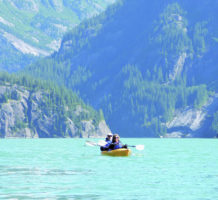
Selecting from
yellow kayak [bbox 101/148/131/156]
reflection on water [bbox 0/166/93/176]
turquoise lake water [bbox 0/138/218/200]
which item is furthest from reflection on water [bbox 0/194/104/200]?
yellow kayak [bbox 101/148/131/156]

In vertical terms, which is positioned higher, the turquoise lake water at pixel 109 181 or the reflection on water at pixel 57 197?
the turquoise lake water at pixel 109 181

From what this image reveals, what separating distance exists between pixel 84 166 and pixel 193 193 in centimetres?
3094

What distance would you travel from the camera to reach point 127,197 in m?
56.2

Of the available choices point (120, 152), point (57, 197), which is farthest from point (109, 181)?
point (120, 152)

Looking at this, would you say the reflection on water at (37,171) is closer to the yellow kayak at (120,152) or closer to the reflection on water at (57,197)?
the reflection on water at (57,197)

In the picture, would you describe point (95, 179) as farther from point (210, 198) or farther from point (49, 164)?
point (49, 164)

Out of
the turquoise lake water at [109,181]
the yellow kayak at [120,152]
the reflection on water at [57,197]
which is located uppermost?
the yellow kayak at [120,152]

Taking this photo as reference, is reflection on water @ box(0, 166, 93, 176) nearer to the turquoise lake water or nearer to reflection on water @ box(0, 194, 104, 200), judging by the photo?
the turquoise lake water

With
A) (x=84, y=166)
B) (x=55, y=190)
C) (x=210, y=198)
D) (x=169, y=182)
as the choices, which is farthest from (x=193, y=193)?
(x=84, y=166)

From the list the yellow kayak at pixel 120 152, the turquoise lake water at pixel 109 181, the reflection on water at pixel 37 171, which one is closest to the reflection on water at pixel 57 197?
the turquoise lake water at pixel 109 181

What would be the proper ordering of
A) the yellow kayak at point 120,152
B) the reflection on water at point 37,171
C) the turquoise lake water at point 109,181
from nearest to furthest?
the turquoise lake water at point 109,181 → the reflection on water at point 37,171 → the yellow kayak at point 120,152

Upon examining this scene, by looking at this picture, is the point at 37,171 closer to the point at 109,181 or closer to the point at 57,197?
the point at 109,181

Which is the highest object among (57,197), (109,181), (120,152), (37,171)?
(120,152)

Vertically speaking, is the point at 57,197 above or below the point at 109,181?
below
